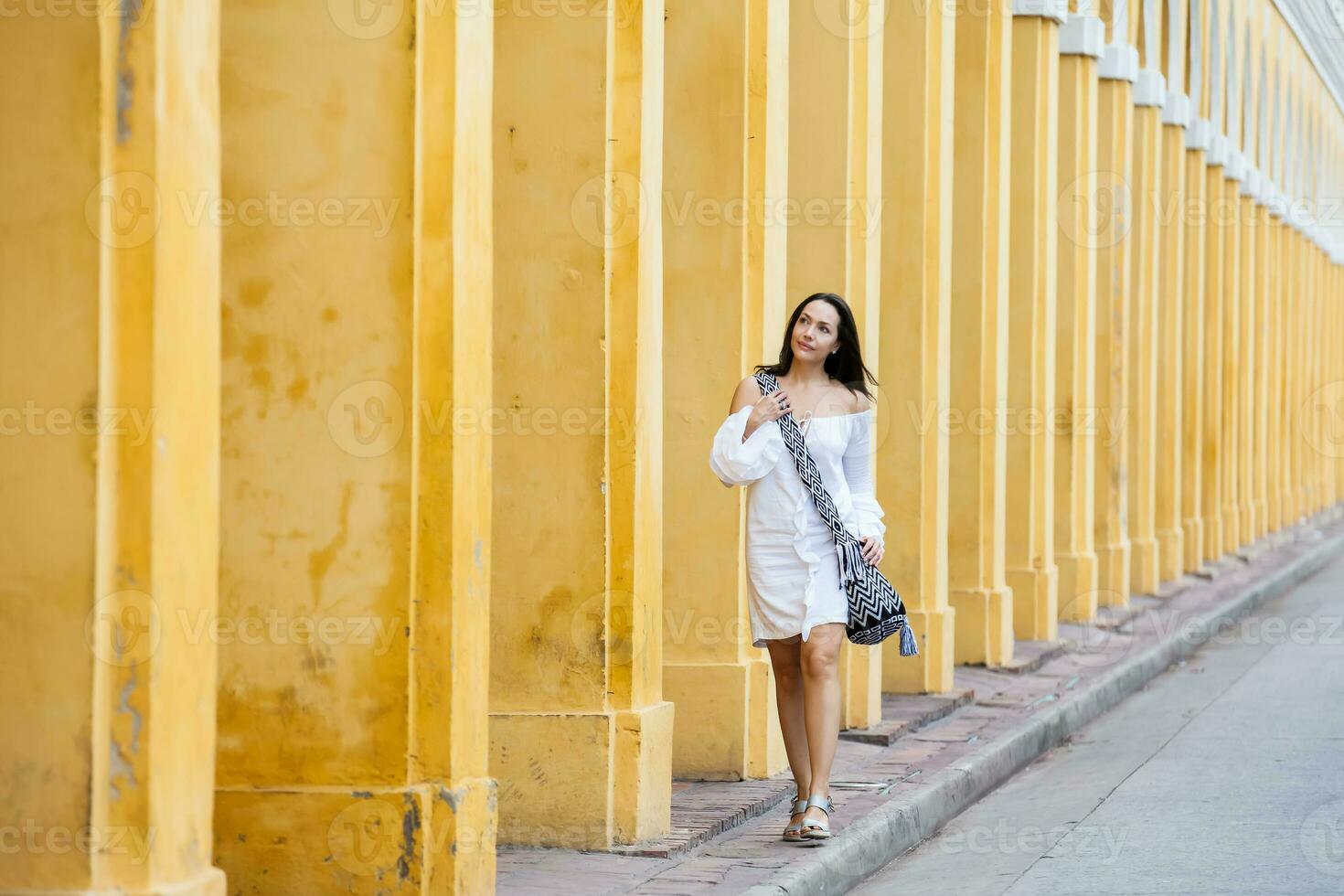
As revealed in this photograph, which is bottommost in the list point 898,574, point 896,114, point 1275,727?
point 1275,727

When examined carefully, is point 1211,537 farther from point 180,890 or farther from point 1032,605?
point 180,890

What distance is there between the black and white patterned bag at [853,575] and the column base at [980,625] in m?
6.54

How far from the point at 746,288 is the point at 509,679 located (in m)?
2.31

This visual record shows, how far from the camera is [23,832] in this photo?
5.15 meters

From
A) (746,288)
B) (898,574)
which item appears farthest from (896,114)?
(746,288)

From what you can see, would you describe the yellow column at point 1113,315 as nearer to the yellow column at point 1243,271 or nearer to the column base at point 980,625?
the column base at point 980,625

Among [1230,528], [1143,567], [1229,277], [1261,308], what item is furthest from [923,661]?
[1261,308]

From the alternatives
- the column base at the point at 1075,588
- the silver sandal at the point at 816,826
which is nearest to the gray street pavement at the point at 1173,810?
the silver sandal at the point at 816,826

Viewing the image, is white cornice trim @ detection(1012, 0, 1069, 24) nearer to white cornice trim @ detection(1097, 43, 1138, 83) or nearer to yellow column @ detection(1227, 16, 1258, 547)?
white cornice trim @ detection(1097, 43, 1138, 83)

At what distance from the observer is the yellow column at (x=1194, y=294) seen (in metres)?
25.5

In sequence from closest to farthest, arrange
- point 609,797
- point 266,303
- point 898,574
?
point 266,303 < point 609,797 < point 898,574

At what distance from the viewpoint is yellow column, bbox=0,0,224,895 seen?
5117 mm

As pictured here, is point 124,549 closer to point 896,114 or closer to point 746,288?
point 746,288

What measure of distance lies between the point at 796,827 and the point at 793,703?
0.45 metres
